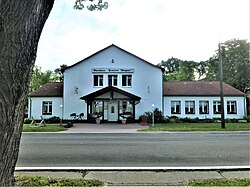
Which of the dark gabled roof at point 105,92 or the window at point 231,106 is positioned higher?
the dark gabled roof at point 105,92

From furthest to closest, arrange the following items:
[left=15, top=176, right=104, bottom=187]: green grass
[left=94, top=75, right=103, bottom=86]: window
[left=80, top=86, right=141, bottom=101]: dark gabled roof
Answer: [left=94, top=75, right=103, bottom=86]: window < [left=80, top=86, right=141, bottom=101]: dark gabled roof < [left=15, top=176, right=104, bottom=187]: green grass

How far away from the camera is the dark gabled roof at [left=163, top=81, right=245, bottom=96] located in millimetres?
32188

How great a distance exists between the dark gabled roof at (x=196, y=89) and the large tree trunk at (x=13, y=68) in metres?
→ 29.8

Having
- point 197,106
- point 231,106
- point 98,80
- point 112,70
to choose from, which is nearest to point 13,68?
point 112,70

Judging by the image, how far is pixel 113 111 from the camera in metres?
30.4

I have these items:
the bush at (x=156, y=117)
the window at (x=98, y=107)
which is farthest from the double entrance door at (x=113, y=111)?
the bush at (x=156, y=117)

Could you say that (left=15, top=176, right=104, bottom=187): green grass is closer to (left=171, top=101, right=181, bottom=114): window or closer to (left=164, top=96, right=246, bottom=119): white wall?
(left=164, top=96, right=246, bottom=119): white wall

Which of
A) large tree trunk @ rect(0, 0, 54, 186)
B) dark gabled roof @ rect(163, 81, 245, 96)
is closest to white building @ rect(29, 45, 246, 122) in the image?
dark gabled roof @ rect(163, 81, 245, 96)

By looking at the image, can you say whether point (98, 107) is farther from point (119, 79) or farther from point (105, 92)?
point (119, 79)

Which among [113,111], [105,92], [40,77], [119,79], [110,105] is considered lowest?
[113,111]

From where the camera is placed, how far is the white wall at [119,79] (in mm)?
30625

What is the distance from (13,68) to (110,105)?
90.9ft

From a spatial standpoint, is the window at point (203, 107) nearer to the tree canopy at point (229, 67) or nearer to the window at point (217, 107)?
the window at point (217, 107)

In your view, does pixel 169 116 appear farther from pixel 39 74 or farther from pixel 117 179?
pixel 39 74
